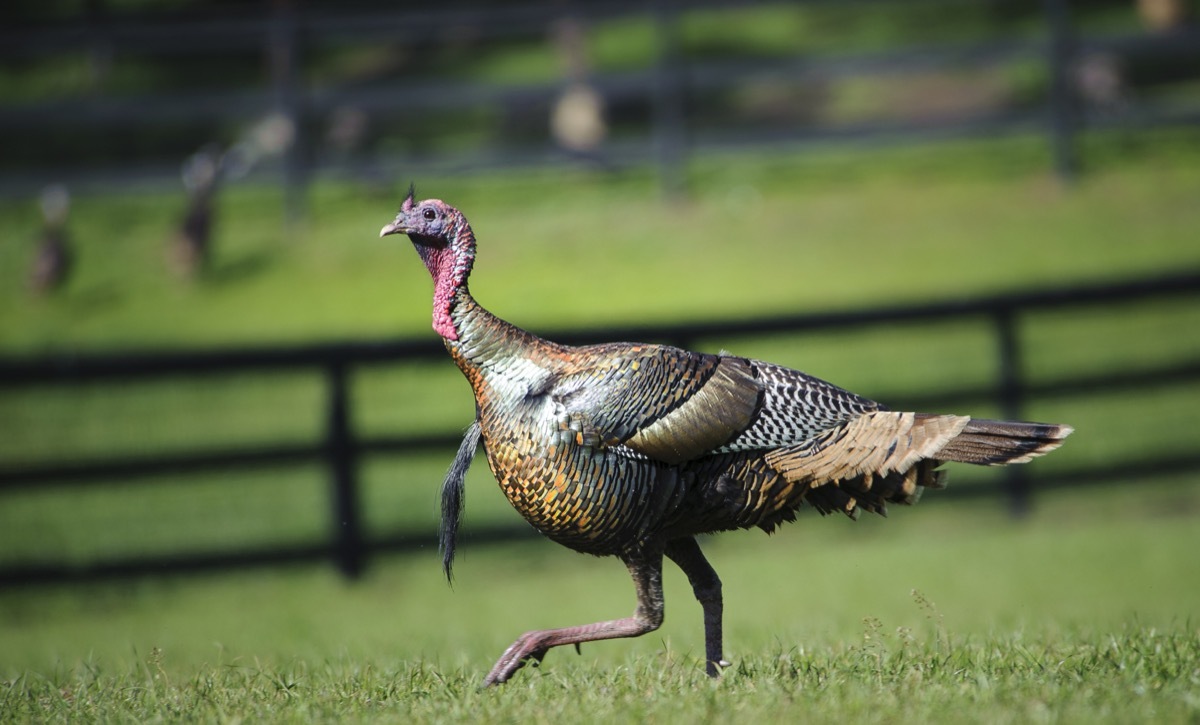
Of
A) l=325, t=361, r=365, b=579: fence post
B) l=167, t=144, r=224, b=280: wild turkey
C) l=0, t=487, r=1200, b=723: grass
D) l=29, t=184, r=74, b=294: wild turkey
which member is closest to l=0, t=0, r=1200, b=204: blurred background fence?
l=29, t=184, r=74, b=294: wild turkey

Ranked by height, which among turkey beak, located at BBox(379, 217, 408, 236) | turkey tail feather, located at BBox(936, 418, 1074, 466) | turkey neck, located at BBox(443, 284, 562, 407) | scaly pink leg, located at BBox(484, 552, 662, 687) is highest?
turkey beak, located at BBox(379, 217, 408, 236)

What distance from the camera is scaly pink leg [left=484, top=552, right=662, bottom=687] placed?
15.2ft

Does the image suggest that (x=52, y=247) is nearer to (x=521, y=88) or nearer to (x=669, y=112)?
(x=521, y=88)

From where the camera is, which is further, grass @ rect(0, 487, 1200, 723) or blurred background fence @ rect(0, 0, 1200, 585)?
blurred background fence @ rect(0, 0, 1200, 585)

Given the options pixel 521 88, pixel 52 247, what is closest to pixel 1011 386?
pixel 521 88

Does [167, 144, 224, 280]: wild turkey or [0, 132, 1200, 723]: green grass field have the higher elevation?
[167, 144, 224, 280]: wild turkey

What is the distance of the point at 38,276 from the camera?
1445 cm

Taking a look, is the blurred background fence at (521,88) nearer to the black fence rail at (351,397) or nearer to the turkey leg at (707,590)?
the black fence rail at (351,397)

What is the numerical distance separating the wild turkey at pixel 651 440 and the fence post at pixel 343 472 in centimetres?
387

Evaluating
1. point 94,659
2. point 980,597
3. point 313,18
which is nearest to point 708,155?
point 313,18

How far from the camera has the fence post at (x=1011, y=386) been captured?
910 centimetres

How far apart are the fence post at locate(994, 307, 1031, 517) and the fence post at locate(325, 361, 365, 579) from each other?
4.01 meters

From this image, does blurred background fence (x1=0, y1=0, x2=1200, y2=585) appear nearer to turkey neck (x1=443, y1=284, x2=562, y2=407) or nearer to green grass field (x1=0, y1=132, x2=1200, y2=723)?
green grass field (x1=0, y1=132, x2=1200, y2=723)

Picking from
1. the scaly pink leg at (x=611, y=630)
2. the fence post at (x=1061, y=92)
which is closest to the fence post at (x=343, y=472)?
the scaly pink leg at (x=611, y=630)
